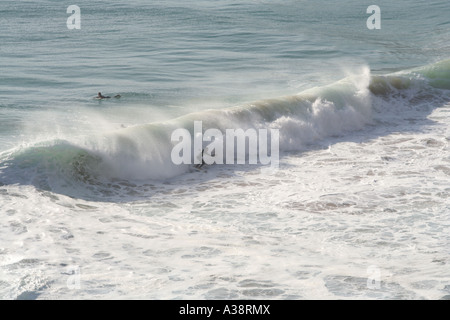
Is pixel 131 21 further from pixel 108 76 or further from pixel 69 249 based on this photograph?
pixel 69 249

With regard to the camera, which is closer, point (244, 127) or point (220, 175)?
point (220, 175)

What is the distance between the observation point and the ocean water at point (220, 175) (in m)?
6.43

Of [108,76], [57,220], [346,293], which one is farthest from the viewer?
[108,76]

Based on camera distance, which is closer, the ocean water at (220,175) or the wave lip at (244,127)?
the ocean water at (220,175)

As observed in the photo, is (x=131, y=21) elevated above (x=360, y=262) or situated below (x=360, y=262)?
above

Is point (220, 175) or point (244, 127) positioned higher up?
point (244, 127)

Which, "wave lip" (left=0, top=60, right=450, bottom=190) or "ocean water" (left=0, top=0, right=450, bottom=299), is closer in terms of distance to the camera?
"ocean water" (left=0, top=0, right=450, bottom=299)

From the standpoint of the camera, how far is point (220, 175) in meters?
10.3

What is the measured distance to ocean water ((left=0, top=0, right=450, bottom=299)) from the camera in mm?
6434

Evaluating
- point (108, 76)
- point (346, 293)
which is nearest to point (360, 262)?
point (346, 293)

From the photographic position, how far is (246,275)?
6410 mm

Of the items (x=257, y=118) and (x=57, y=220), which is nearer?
(x=57, y=220)
